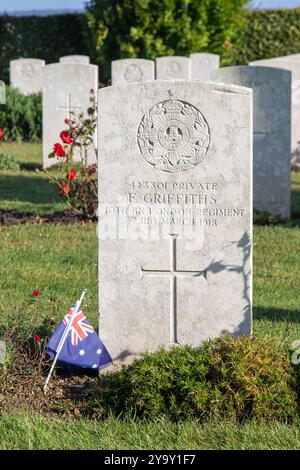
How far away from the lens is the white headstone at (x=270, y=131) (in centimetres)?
1012

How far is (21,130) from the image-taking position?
18.1 meters

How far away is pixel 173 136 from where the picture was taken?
5164 millimetres

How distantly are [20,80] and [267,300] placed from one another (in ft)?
54.6

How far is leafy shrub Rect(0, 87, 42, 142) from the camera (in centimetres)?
1778

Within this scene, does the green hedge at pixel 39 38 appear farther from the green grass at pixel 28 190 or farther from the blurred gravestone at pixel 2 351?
the blurred gravestone at pixel 2 351

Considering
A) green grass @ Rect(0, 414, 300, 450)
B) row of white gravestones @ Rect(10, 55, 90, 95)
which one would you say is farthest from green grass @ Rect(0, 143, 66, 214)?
row of white gravestones @ Rect(10, 55, 90, 95)

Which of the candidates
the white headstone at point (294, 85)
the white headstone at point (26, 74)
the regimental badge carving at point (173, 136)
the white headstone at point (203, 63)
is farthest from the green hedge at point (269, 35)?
the regimental badge carving at point (173, 136)

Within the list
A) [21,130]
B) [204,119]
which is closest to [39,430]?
[204,119]

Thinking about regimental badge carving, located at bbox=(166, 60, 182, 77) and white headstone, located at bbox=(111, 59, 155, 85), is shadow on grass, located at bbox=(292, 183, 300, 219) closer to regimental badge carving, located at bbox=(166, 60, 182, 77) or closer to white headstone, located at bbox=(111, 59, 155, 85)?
white headstone, located at bbox=(111, 59, 155, 85)

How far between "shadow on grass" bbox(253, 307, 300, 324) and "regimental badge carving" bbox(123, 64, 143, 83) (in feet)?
38.6

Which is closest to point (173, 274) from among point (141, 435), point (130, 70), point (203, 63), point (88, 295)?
point (141, 435)

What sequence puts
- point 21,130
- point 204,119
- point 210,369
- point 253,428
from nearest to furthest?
point 253,428
point 210,369
point 204,119
point 21,130

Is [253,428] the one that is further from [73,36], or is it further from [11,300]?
[73,36]

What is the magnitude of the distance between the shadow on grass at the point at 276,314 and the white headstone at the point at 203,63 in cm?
1487
